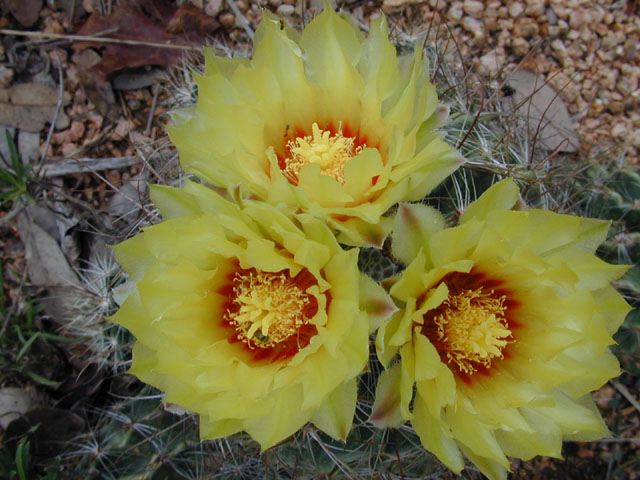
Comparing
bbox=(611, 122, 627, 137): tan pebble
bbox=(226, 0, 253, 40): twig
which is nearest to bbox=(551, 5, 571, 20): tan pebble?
bbox=(611, 122, 627, 137): tan pebble

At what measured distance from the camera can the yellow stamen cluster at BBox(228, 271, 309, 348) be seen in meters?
1.26

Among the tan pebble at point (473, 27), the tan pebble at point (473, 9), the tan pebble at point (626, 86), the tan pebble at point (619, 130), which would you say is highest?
the tan pebble at point (473, 9)

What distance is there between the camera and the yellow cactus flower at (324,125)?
115 cm

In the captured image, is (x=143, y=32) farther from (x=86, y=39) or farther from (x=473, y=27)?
(x=473, y=27)

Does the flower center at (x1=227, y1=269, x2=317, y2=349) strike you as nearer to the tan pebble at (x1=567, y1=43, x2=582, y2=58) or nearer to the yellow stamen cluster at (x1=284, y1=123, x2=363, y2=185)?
the yellow stamen cluster at (x1=284, y1=123, x2=363, y2=185)

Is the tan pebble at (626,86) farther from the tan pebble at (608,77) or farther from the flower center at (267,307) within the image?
the flower center at (267,307)

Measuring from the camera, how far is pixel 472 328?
49.1 inches

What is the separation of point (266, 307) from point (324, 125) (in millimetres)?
478

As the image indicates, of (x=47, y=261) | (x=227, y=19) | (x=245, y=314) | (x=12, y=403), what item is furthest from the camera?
(x=227, y=19)

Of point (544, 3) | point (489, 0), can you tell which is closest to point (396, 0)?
point (489, 0)

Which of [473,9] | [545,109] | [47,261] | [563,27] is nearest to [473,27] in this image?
[473,9]

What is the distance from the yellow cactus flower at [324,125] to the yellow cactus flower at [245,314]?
0.25 ft

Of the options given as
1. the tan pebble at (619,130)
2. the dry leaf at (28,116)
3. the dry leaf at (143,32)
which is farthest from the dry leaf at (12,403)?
the tan pebble at (619,130)

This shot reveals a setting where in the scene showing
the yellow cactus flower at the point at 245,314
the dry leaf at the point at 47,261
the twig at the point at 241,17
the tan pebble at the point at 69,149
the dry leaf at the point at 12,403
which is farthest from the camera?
the tan pebble at the point at 69,149
